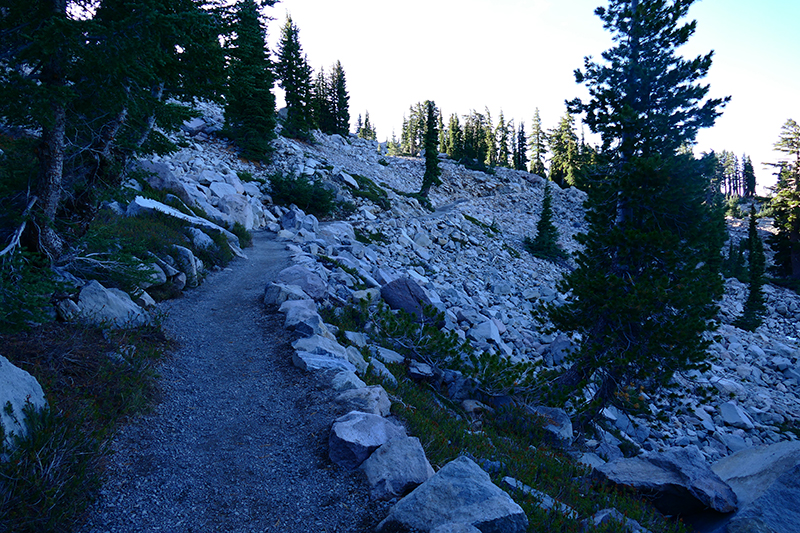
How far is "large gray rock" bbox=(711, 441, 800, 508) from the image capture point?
5121 mm

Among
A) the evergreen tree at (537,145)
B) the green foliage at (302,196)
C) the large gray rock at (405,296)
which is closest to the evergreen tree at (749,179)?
the evergreen tree at (537,145)

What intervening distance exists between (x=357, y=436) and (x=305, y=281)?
6.85 m

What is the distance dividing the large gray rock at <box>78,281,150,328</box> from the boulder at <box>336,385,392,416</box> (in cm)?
387

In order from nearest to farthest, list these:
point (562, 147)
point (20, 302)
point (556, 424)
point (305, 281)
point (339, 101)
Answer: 1. point (20, 302)
2. point (556, 424)
3. point (305, 281)
4. point (339, 101)
5. point (562, 147)

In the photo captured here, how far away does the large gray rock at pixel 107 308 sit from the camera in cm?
606

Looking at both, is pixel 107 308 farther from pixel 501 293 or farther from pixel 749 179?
pixel 749 179

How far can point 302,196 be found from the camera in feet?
87.2

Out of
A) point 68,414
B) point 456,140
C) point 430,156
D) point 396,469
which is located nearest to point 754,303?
point 430,156

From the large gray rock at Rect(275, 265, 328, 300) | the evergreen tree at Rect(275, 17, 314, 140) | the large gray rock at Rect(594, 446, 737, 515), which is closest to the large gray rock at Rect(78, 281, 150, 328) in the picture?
the large gray rock at Rect(275, 265, 328, 300)

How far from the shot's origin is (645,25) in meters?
10.4

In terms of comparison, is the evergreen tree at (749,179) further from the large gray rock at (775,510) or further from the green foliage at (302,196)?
the large gray rock at (775,510)

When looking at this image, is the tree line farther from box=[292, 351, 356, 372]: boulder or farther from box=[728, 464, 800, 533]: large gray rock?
box=[728, 464, 800, 533]: large gray rock

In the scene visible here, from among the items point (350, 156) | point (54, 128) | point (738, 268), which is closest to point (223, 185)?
point (54, 128)

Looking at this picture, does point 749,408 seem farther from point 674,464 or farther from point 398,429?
point 398,429
